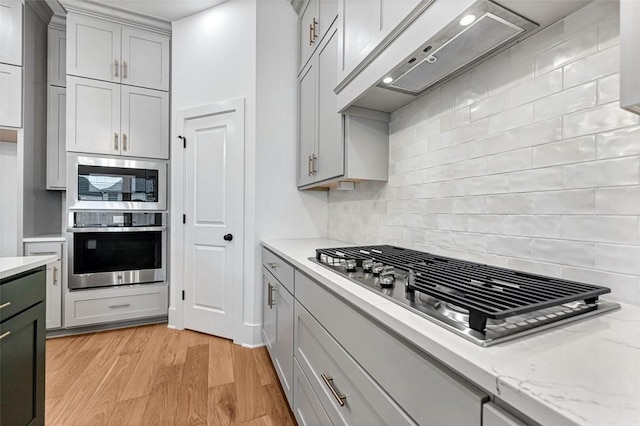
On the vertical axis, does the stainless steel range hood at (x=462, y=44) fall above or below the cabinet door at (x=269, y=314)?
above

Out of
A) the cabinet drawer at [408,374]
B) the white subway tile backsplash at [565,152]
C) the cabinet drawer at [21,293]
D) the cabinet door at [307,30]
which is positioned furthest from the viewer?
the cabinet door at [307,30]

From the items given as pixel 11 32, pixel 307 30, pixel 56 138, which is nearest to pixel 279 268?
pixel 307 30

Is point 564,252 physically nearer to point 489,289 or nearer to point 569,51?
point 489,289

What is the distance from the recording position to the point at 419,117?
1.55 meters

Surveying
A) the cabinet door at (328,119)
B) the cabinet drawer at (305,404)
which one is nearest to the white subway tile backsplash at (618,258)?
the cabinet drawer at (305,404)

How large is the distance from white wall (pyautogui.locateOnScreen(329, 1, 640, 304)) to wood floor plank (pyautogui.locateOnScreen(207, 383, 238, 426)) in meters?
1.41

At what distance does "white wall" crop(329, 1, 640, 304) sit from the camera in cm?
80

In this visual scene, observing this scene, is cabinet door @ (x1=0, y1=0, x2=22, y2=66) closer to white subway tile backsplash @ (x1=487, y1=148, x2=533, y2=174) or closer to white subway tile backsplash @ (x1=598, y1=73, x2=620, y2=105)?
white subway tile backsplash @ (x1=487, y1=148, x2=533, y2=174)

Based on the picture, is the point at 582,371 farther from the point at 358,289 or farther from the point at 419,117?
the point at 419,117

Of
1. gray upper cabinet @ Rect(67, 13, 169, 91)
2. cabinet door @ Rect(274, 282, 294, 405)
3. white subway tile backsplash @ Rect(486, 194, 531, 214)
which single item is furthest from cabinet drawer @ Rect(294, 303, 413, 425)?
gray upper cabinet @ Rect(67, 13, 169, 91)

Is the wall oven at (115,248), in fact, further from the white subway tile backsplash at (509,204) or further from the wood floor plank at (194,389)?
the white subway tile backsplash at (509,204)

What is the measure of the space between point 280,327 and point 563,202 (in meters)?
1.55

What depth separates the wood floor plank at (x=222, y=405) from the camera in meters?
1.60

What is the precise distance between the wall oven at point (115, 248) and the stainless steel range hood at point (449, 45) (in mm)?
2477
